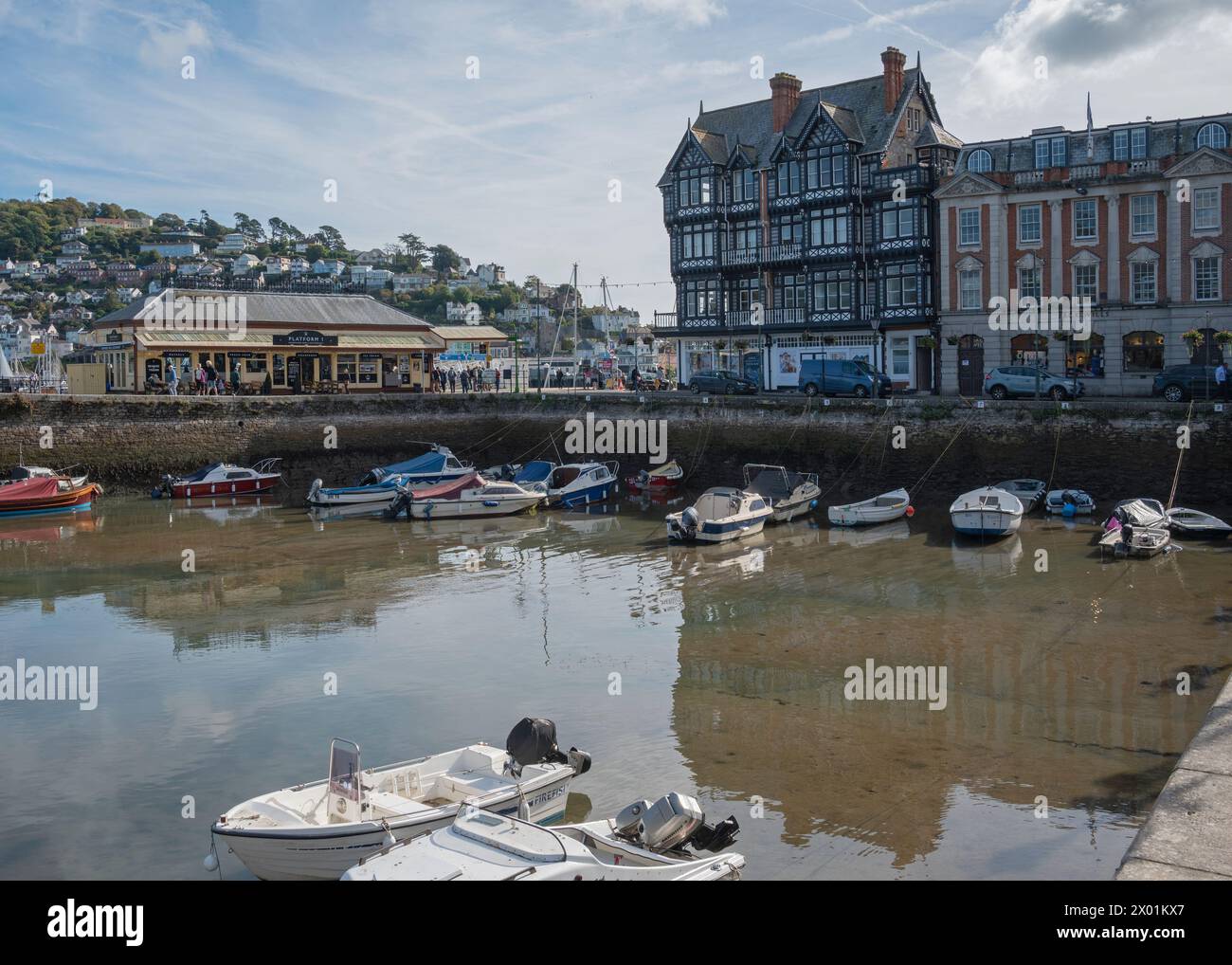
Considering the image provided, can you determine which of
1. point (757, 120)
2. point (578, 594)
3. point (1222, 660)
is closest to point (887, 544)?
point (578, 594)

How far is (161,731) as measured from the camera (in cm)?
1716

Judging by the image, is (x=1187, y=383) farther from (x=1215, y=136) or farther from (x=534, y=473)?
(x=534, y=473)

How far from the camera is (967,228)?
50031 millimetres

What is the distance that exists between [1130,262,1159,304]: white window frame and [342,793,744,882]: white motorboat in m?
41.1

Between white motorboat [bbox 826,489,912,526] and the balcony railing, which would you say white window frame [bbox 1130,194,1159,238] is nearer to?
the balcony railing

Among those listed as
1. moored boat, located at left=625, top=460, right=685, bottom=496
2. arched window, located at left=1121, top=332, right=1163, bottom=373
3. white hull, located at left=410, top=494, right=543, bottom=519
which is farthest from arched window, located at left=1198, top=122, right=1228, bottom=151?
Answer: white hull, located at left=410, top=494, right=543, bottom=519

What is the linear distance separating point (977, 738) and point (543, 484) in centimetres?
2684

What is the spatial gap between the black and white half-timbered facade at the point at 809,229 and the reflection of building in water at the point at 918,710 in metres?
27.8

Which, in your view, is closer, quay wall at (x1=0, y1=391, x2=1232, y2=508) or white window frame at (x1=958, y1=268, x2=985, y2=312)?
quay wall at (x1=0, y1=391, x2=1232, y2=508)

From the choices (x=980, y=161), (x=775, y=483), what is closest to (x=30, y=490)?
(x=775, y=483)

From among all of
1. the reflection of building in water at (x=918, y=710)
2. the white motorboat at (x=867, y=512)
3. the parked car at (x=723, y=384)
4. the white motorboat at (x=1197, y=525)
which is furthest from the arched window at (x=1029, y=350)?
the reflection of building in water at (x=918, y=710)

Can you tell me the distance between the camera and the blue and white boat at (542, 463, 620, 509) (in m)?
41.9

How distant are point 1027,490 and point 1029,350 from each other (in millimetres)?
14702
